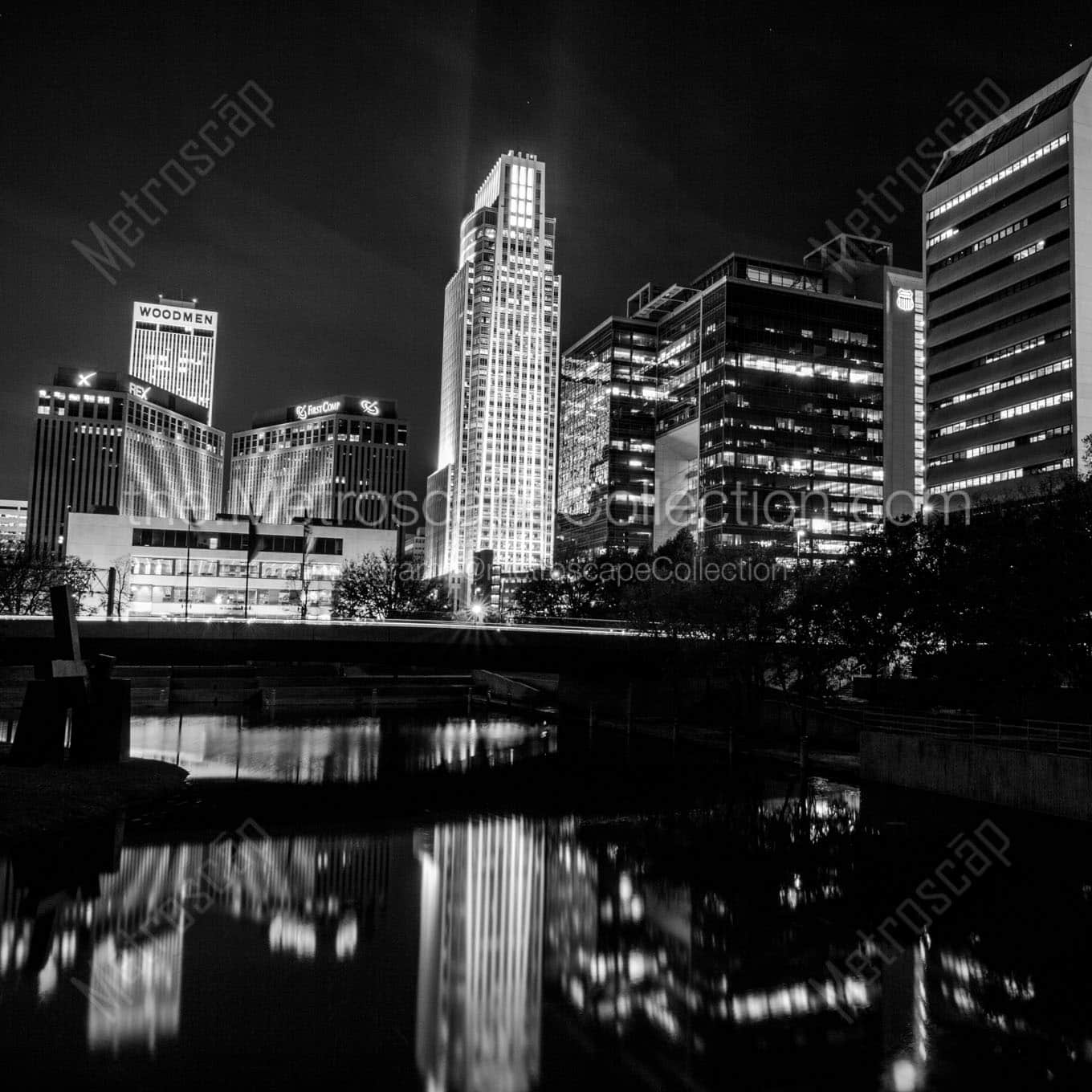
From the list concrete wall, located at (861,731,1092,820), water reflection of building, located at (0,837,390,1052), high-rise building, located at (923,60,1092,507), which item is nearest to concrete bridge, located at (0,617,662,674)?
concrete wall, located at (861,731,1092,820)

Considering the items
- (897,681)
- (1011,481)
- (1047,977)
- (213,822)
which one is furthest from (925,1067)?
(1011,481)

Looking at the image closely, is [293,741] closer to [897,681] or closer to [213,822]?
[213,822]

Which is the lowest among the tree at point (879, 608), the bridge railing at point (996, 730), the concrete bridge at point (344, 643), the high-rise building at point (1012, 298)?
the bridge railing at point (996, 730)

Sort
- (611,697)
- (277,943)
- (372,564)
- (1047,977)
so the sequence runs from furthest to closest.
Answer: (372,564) → (611,697) → (277,943) → (1047,977)

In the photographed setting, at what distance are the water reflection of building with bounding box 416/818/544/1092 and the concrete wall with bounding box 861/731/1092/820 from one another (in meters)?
17.9

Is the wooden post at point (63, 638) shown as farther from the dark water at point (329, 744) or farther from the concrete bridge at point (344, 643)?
the concrete bridge at point (344, 643)

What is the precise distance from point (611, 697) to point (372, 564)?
8204cm

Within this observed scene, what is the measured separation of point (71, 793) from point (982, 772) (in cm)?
3584

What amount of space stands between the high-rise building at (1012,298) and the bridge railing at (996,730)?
8493 cm

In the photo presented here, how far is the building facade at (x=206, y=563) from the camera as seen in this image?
484ft

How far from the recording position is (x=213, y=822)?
121ft
